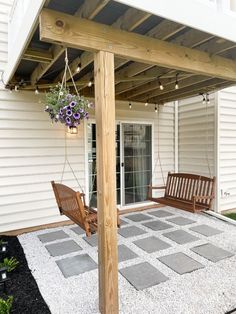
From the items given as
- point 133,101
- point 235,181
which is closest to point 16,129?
point 133,101

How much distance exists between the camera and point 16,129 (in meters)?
4.11

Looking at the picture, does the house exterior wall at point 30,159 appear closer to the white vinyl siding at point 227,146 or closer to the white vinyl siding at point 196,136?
the white vinyl siding at point 196,136

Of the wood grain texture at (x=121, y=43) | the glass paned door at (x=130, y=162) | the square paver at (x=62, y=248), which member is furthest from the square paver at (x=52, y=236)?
the wood grain texture at (x=121, y=43)

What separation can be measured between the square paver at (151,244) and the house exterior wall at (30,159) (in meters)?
1.77

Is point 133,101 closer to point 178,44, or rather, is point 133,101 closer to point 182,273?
point 178,44

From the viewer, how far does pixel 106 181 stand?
198cm

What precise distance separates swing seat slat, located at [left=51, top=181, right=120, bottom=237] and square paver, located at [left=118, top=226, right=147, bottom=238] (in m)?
0.95

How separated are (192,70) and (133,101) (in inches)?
110

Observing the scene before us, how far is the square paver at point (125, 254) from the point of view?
123 inches

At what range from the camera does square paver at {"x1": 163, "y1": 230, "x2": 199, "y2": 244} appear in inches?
145

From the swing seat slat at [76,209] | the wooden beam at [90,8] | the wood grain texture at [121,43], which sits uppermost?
the wooden beam at [90,8]

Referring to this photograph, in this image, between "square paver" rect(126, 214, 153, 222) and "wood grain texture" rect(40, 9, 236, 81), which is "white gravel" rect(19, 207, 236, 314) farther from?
"wood grain texture" rect(40, 9, 236, 81)

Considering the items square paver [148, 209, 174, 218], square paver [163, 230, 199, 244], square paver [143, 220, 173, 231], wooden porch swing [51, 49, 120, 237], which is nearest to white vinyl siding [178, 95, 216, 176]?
square paver [148, 209, 174, 218]

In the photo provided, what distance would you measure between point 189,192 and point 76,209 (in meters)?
2.39
